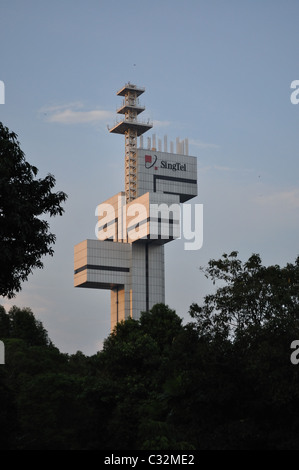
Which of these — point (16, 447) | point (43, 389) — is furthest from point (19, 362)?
point (16, 447)

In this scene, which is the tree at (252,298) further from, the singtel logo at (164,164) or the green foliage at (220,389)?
the singtel logo at (164,164)

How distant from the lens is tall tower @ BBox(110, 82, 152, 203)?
515 ft

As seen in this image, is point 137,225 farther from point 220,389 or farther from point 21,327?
point 220,389

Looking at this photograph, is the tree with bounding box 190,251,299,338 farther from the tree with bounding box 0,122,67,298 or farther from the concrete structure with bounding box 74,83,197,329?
the concrete structure with bounding box 74,83,197,329

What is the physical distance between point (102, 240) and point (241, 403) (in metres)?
118

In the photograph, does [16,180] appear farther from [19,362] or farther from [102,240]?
[102,240]

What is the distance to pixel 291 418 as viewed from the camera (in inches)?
1661

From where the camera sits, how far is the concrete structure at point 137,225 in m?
150

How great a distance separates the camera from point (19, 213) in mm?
32875

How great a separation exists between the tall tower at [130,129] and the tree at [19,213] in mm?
121761

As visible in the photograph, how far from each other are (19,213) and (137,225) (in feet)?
389

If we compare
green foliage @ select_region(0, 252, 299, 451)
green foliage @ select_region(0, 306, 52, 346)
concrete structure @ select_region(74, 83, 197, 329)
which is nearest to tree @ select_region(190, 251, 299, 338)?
green foliage @ select_region(0, 252, 299, 451)

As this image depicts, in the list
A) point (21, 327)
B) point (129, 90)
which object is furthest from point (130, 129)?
point (21, 327)

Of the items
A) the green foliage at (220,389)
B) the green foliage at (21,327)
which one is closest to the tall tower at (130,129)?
the green foliage at (21,327)
